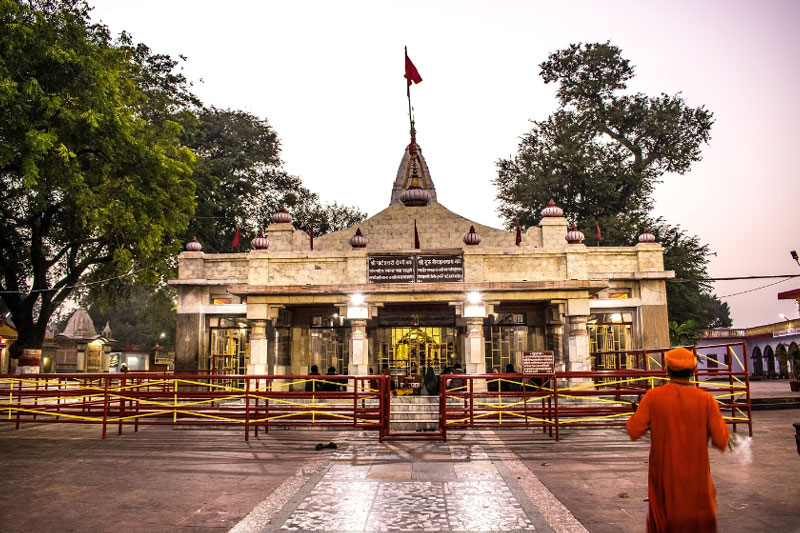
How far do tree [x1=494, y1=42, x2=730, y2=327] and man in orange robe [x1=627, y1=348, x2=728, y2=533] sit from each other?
29.9 metres

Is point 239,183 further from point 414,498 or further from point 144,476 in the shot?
point 414,498

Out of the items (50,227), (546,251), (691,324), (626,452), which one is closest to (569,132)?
(691,324)

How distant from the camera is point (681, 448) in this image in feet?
15.0

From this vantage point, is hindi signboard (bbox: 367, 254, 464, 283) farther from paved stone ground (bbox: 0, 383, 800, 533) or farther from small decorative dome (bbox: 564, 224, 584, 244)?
paved stone ground (bbox: 0, 383, 800, 533)

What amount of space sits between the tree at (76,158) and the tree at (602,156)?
70.1 feet

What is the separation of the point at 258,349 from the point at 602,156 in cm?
2652

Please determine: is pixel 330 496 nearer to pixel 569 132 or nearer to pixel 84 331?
pixel 569 132

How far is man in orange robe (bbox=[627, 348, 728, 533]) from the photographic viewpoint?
14.5 feet

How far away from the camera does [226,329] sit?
80.6 feet

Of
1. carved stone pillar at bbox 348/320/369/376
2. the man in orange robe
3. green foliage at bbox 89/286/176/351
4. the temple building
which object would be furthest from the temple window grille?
green foliage at bbox 89/286/176/351

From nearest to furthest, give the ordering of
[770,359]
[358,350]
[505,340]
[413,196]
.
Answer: [358,350] → [413,196] → [505,340] → [770,359]

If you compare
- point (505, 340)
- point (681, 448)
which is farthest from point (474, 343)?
point (681, 448)

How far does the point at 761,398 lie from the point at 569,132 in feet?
78.0

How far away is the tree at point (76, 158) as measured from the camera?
18.4 metres
